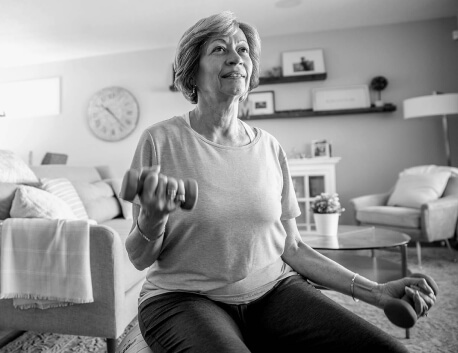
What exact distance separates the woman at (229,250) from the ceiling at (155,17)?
2.75 meters

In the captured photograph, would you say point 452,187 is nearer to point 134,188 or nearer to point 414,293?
point 414,293

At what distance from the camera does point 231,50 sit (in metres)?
1.01

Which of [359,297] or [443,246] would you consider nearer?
[359,297]

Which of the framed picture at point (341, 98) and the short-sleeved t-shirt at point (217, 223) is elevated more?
the framed picture at point (341, 98)

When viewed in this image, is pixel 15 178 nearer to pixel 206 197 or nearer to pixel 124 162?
pixel 206 197

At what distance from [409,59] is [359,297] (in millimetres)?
3891

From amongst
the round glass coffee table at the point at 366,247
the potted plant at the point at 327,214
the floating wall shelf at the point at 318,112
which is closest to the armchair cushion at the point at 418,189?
the floating wall shelf at the point at 318,112

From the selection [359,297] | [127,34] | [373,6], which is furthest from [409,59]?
Result: [359,297]

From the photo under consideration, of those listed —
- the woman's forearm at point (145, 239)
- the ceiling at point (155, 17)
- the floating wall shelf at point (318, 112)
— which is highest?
the ceiling at point (155, 17)

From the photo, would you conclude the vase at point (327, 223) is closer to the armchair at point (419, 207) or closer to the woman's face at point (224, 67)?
the armchair at point (419, 207)

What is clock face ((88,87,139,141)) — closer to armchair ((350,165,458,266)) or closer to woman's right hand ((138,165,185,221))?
armchair ((350,165,458,266))

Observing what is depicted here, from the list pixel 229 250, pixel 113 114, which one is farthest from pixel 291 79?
pixel 229 250

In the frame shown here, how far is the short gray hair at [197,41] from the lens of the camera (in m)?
1.01

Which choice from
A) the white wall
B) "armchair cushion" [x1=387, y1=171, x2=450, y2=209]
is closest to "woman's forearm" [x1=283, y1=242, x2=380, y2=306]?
"armchair cushion" [x1=387, y1=171, x2=450, y2=209]
